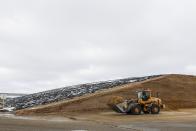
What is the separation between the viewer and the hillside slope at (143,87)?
142ft

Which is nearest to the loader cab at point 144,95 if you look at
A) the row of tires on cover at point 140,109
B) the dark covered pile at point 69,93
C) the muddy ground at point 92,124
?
the row of tires on cover at point 140,109

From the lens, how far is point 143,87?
48.9m

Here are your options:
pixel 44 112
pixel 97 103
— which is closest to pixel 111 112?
pixel 97 103

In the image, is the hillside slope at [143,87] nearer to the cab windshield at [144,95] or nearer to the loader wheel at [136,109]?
the cab windshield at [144,95]

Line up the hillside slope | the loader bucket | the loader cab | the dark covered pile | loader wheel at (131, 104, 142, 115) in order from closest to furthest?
loader wheel at (131, 104, 142, 115)
the loader bucket
the loader cab
the hillside slope
the dark covered pile

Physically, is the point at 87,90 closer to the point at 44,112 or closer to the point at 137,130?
the point at 44,112

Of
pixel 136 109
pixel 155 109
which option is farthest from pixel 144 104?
pixel 136 109

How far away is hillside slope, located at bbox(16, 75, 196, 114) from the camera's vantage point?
43250 millimetres

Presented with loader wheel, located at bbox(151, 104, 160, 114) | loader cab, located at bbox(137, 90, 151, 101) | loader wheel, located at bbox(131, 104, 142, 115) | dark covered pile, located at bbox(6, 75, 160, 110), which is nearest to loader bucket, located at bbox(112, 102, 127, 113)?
loader wheel, located at bbox(131, 104, 142, 115)

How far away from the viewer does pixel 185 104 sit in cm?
4831

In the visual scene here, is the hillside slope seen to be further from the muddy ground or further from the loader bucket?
the loader bucket

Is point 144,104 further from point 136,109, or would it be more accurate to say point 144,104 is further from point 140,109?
point 136,109

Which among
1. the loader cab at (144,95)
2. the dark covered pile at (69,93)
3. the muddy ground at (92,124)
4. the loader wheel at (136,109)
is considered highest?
the dark covered pile at (69,93)

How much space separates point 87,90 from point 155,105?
55.3ft
